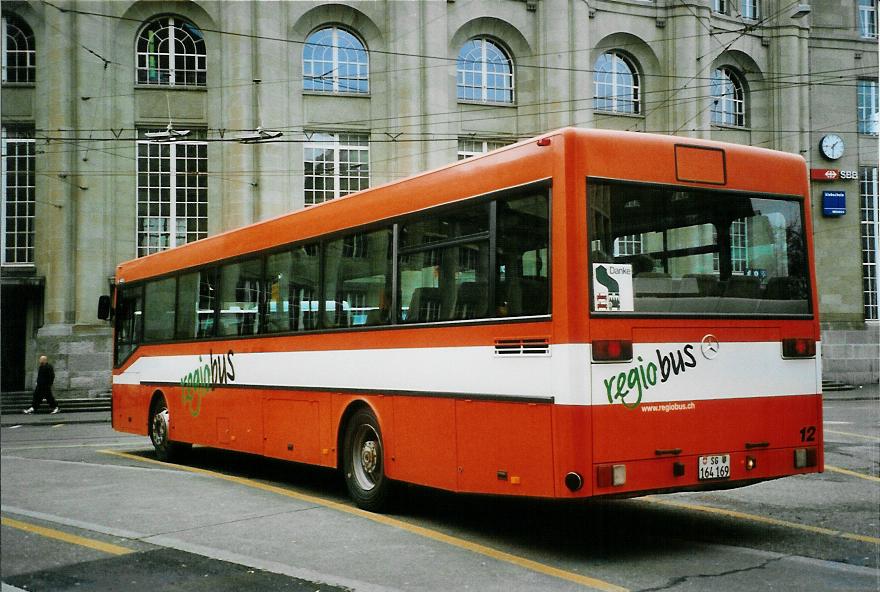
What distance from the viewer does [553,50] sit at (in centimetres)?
3309

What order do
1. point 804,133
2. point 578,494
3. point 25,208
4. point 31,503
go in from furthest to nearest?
point 804,133, point 25,208, point 31,503, point 578,494

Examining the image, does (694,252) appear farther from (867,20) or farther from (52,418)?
(867,20)

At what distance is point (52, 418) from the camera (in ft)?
85.5

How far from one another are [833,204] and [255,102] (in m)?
21.9

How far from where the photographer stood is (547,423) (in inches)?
288

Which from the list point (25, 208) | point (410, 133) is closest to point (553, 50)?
point (410, 133)

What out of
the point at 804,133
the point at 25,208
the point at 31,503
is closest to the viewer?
the point at 31,503

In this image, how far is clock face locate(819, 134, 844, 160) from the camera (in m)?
36.9

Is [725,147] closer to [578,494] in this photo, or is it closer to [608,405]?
[608,405]

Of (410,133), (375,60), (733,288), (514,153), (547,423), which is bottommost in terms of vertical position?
(547,423)

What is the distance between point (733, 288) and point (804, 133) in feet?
104

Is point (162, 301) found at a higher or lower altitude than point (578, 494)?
higher

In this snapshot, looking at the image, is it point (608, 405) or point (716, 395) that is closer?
point (608, 405)

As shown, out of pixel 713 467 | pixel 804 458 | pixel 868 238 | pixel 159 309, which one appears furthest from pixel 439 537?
pixel 868 238
